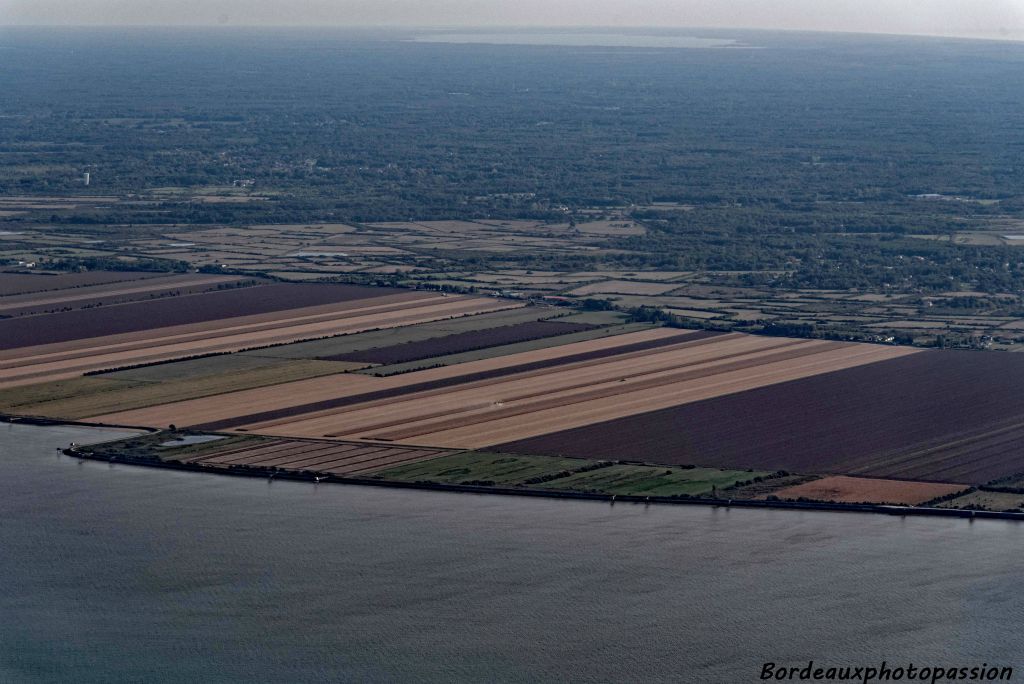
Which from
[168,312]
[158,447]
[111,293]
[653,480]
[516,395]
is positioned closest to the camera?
[653,480]

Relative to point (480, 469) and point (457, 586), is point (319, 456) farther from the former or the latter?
point (457, 586)

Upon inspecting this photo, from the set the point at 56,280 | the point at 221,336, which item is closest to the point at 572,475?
the point at 221,336

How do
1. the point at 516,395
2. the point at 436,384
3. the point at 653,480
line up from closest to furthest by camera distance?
the point at 653,480, the point at 516,395, the point at 436,384

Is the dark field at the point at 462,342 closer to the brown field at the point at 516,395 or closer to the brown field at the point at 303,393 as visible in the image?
the brown field at the point at 303,393

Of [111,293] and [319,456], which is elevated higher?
[319,456]

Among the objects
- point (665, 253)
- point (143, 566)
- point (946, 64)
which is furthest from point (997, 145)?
point (143, 566)

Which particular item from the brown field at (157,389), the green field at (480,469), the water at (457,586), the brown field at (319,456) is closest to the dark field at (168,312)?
the brown field at (157,389)
